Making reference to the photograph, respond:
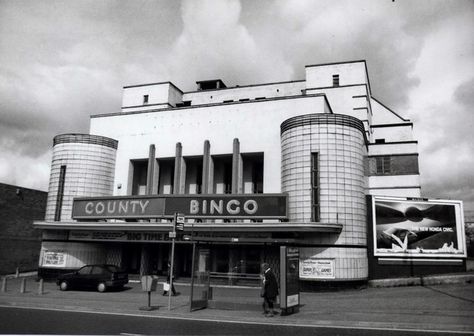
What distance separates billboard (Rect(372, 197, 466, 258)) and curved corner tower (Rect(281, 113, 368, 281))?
168cm

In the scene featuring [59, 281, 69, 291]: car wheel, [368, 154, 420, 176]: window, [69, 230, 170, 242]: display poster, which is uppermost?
[368, 154, 420, 176]: window

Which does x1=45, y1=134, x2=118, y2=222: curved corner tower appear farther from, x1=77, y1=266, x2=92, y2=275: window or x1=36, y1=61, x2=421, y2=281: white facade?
x1=77, y1=266, x2=92, y2=275: window

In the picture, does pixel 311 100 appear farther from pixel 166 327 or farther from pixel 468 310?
pixel 166 327

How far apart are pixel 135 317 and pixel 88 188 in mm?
17558

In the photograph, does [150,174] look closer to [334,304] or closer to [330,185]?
[330,185]

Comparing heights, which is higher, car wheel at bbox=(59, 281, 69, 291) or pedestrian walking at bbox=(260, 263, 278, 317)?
pedestrian walking at bbox=(260, 263, 278, 317)

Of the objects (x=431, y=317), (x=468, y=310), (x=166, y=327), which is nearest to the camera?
(x=166, y=327)

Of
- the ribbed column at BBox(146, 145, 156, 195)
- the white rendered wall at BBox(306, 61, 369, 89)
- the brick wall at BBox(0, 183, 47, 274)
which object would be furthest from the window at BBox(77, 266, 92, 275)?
the white rendered wall at BBox(306, 61, 369, 89)

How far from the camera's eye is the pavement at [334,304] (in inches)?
514

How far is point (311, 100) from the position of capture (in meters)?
28.4

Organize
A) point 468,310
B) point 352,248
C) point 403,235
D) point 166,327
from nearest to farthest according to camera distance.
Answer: point 166,327, point 468,310, point 352,248, point 403,235

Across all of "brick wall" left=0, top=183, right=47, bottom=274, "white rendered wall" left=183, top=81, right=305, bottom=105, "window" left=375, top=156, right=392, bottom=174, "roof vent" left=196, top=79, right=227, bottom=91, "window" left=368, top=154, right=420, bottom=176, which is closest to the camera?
"window" left=368, top=154, right=420, bottom=176

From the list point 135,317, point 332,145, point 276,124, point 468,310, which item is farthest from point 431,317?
point 276,124

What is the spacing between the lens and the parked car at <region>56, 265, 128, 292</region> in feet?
71.2
